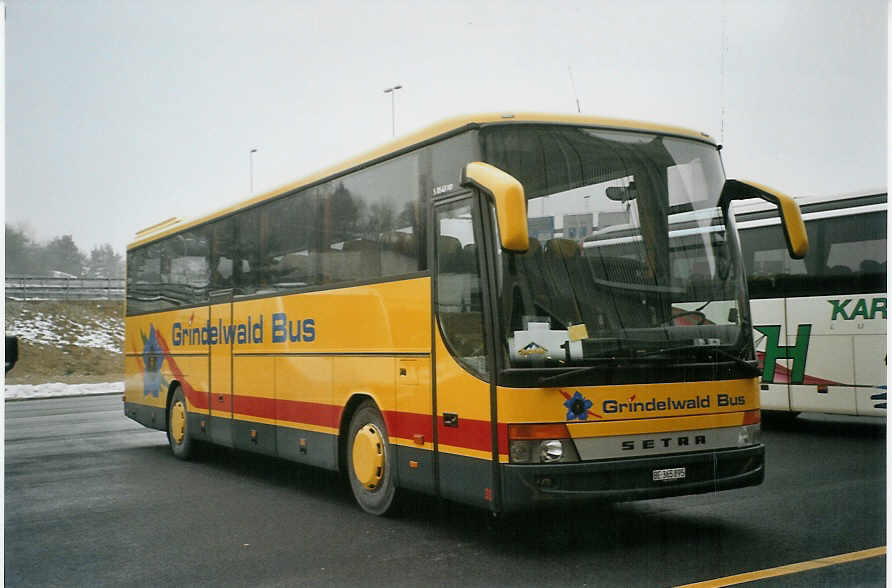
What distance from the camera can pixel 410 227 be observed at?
839 cm

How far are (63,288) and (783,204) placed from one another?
10.1 metres

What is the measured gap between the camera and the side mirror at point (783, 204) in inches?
305

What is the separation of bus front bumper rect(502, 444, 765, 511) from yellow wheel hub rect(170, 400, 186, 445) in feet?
25.2

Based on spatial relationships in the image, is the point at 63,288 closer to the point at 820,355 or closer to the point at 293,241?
the point at 293,241

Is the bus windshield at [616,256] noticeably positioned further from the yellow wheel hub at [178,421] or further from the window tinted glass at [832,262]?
the yellow wheel hub at [178,421]

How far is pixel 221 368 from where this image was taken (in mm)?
12367

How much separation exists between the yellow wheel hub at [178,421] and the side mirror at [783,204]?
8.29 meters

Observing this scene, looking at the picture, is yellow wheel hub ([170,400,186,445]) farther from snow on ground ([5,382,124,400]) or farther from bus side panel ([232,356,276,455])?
snow on ground ([5,382,124,400])

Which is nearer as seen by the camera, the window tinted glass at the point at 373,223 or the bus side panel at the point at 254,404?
the window tinted glass at the point at 373,223

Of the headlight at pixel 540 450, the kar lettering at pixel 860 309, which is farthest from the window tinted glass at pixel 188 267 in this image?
the kar lettering at pixel 860 309

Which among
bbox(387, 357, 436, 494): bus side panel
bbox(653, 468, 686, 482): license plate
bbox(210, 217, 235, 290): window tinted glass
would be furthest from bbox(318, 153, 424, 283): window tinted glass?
bbox(210, 217, 235, 290): window tinted glass

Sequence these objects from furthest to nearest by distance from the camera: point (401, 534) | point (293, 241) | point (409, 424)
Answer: point (293, 241) < point (409, 424) < point (401, 534)

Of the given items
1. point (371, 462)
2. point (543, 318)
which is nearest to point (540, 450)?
point (543, 318)

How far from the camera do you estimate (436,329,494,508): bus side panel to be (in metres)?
7.20
